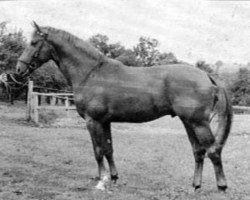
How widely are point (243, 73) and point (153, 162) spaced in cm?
3412

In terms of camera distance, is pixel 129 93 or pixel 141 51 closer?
pixel 129 93

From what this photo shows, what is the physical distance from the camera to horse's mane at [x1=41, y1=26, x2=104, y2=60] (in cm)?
648

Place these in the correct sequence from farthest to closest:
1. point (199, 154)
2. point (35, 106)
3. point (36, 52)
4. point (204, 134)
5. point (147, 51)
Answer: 1. point (147, 51)
2. point (35, 106)
3. point (36, 52)
4. point (199, 154)
5. point (204, 134)

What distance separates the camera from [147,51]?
4412 cm

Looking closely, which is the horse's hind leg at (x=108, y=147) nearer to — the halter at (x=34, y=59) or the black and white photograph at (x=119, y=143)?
the black and white photograph at (x=119, y=143)

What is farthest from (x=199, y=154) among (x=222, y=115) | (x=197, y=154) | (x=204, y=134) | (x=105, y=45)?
(x=105, y=45)

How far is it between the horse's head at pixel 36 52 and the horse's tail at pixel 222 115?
2.84 metres

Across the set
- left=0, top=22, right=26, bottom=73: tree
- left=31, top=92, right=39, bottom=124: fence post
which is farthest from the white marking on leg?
left=0, top=22, right=26, bottom=73: tree

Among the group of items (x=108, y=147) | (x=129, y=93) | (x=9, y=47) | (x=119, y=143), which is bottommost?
(x=9, y=47)

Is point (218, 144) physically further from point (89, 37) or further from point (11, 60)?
point (89, 37)

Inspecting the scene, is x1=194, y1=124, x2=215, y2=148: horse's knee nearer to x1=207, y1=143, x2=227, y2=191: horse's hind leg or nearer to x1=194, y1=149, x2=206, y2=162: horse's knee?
x1=207, y1=143, x2=227, y2=191: horse's hind leg

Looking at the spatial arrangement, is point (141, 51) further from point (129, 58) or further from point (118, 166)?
point (118, 166)

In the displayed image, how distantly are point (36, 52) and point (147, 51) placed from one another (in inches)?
1502

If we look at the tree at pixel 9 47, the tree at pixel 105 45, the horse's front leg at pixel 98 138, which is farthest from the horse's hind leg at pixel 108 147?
the tree at pixel 105 45
